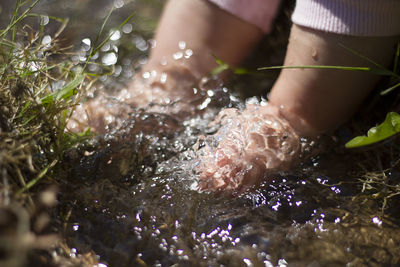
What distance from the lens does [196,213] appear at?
98 centimetres

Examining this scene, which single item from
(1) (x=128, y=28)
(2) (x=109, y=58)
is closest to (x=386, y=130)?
(2) (x=109, y=58)

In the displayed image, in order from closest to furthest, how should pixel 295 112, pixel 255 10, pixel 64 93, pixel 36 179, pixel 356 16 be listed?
pixel 36 179 → pixel 64 93 → pixel 356 16 → pixel 295 112 → pixel 255 10

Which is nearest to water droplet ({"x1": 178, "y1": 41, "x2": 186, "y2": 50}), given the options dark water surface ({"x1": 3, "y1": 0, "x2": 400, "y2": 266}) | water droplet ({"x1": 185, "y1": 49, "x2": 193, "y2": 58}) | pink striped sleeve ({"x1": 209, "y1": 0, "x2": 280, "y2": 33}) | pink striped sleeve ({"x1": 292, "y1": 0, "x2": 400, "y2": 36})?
water droplet ({"x1": 185, "y1": 49, "x2": 193, "y2": 58})

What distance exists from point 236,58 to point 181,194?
65cm

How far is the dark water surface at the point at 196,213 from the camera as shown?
34.4 inches

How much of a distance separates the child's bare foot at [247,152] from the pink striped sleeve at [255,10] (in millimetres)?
385

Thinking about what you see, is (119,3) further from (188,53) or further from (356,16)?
(356,16)

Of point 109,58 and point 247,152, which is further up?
point 247,152

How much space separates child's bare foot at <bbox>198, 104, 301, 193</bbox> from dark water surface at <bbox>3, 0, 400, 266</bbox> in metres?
0.03

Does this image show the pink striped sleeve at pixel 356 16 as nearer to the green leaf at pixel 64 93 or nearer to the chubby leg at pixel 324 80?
the chubby leg at pixel 324 80

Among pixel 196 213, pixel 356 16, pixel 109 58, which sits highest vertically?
pixel 356 16

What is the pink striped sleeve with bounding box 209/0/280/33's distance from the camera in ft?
4.53

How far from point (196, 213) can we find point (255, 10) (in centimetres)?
75

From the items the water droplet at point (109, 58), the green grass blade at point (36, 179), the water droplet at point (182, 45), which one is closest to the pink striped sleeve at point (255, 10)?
the water droplet at point (182, 45)
